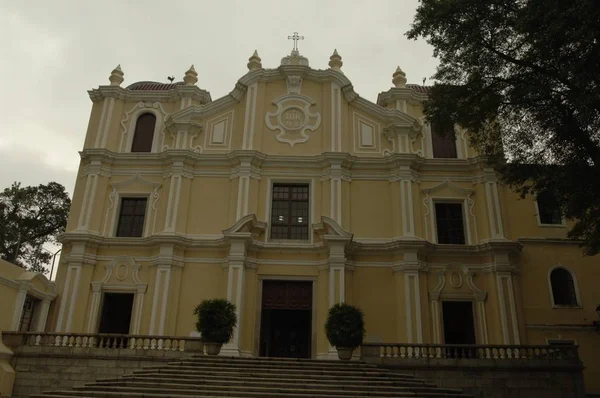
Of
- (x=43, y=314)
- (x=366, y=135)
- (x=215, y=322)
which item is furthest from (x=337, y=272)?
(x=43, y=314)

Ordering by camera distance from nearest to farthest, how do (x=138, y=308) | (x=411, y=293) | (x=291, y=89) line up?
(x=411, y=293)
(x=138, y=308)
(x=291, y=89)

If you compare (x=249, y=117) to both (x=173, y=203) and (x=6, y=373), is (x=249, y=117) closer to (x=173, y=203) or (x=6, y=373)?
(x=173, y=203)

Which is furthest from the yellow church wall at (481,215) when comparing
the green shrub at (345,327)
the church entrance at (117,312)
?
the church entrance at (117,312)

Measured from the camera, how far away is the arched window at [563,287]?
18266mm

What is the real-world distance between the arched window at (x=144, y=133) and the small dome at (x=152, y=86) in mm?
1572

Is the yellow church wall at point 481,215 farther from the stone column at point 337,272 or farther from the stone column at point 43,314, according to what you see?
the stone column at point 43,314

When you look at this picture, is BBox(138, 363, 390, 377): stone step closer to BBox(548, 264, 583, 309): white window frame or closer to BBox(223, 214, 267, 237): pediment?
BBox(223, 214, 267, 237): pediment

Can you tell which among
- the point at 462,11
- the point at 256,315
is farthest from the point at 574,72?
the point at 256,315

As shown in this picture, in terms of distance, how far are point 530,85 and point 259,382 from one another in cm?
936

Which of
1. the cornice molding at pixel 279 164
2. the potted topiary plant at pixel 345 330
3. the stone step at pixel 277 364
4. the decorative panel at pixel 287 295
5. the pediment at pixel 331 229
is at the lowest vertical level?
the stone step at pixel 277 364

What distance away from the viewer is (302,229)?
19.1m

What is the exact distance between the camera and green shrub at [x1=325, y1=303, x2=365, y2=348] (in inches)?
555

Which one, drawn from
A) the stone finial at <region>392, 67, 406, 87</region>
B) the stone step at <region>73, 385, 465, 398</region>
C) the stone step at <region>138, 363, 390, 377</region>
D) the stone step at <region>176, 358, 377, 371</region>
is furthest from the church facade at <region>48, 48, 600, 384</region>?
the stone step at <region>73, 385, 465, 398</region>

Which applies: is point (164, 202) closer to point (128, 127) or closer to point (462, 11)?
point (128, 127)
